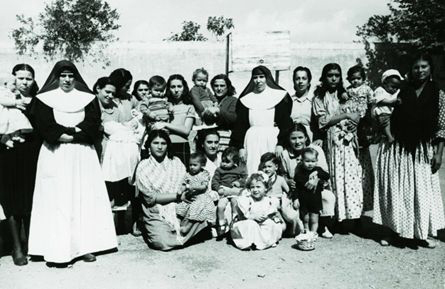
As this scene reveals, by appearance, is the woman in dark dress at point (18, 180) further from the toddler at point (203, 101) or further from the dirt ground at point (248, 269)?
the toddler at point (203, 101)

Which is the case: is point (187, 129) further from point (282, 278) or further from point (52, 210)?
point (282, 278)

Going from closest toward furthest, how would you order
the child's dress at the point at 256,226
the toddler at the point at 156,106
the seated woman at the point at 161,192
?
the child's dress at the point at 256,226, the seated woman at the point at 161,192, the toddler at the point at 156,106

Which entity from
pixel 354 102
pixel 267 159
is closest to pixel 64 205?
pixel 267 159

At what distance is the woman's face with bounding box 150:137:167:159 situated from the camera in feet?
17.7

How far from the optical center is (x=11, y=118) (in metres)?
4.57

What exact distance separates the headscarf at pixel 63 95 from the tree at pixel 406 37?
1423cm

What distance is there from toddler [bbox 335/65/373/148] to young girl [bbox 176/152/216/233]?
169 centimetres

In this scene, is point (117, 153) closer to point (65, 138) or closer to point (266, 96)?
point (65, 138)

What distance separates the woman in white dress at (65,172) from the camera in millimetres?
4633

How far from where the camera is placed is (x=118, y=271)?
14.6ft

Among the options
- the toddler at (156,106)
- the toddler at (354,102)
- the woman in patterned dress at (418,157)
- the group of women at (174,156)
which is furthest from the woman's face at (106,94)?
the woman in patterned dress at (418,157)

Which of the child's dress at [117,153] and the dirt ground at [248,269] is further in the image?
the child's dress at [117,153]

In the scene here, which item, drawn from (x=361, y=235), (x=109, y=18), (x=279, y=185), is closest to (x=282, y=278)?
(x=279, y=185)

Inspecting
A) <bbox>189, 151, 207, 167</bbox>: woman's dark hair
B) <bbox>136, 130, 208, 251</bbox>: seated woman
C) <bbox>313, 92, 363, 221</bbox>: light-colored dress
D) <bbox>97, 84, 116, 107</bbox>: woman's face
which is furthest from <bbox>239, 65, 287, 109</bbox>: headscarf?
<bbox>97, 84, 116, 107</bbox>: woman's face
